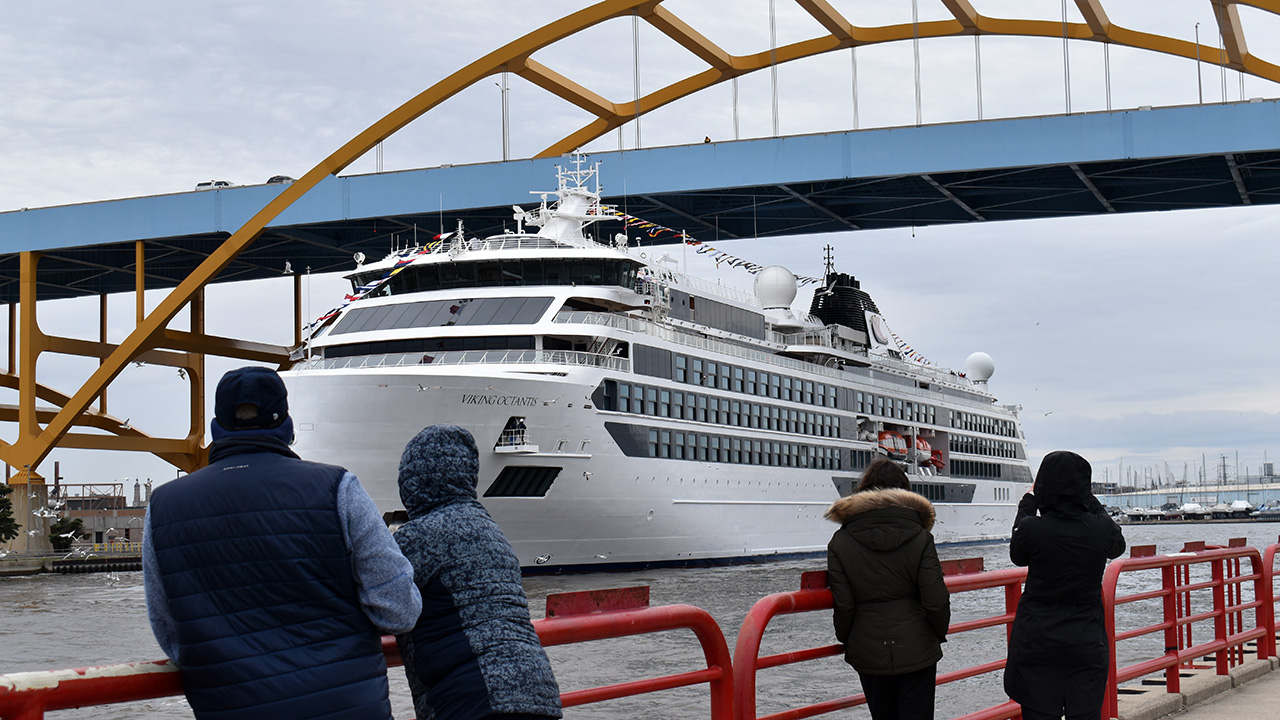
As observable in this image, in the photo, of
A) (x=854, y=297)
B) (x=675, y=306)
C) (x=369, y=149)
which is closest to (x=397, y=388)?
(x=675, y=306)

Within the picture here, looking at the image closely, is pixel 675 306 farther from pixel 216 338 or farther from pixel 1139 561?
pixel 1139 561

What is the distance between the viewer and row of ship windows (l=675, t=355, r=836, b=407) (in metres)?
36.5

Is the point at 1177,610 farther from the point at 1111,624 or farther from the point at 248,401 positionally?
the point at 248,401

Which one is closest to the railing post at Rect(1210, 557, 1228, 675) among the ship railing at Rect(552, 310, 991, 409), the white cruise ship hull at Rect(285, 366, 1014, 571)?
the white cruise ship hull at Rect(285, 366, 1014, 571)

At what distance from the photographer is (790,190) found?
145ft

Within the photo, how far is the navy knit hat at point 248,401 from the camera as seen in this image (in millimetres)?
3766

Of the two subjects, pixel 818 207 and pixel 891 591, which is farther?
pixel 818 207

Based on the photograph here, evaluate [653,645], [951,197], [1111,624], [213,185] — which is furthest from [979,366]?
[1111,624]

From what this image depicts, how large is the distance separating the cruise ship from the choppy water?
79.4 inches

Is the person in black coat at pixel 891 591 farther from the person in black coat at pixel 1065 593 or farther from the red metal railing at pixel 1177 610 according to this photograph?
the red metal railing at pixel 1177 610

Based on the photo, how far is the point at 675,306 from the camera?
36.9 m

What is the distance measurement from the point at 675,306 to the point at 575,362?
6490 millimetres

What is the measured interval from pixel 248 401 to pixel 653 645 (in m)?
16.7

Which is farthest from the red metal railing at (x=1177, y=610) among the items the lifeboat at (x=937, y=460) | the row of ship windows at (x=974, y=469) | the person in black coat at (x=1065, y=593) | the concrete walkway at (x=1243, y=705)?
the row of ship windows at (x=974, y=469)
